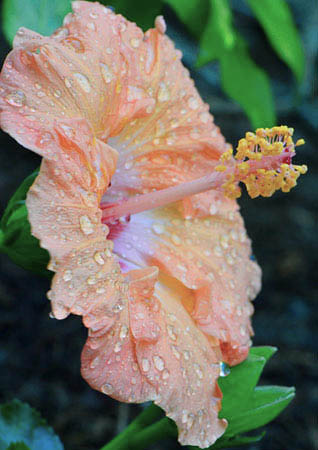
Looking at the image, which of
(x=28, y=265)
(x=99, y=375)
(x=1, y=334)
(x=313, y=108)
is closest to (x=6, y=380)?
(x=1, y=334)

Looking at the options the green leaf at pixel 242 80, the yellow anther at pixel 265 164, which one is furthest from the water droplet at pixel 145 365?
the green leaf at pixel 242 80

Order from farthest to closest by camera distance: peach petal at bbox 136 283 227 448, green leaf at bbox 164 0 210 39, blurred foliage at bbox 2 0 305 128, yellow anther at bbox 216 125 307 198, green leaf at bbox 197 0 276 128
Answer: green leaf at bbox 197 0 276 128, green leaf at bbox 164 0 210 39, blurred foliage at bbox 2 0 305 128, yellow anther at bbox 216 125 307 198, peach petal at bbox 136 283 227 448

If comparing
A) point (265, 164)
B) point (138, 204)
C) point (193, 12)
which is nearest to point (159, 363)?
point (138, 204)

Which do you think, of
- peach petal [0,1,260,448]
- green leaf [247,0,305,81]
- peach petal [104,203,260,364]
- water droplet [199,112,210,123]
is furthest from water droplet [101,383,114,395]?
green leaf [247,0,305,81]

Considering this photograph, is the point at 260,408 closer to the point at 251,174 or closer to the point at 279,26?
the point at 251,174

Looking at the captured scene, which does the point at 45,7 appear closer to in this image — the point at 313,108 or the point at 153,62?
the point at 153,62

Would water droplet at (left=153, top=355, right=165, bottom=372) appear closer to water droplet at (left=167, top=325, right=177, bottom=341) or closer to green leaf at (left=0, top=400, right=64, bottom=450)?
water droplet at (left=167, top=325, right=177, bottom=341)
